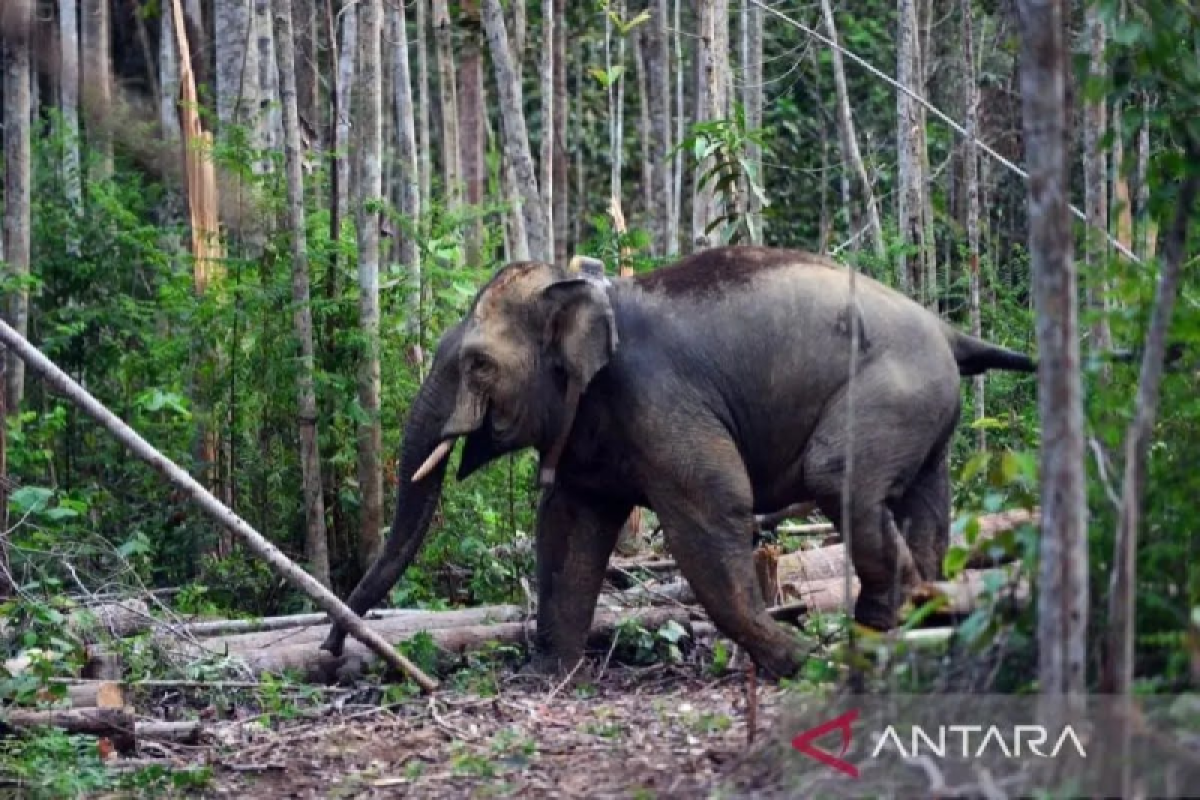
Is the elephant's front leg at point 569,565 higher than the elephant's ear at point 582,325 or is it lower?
lower

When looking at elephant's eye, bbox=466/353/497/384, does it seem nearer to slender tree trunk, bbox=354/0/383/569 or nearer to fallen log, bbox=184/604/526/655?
fallen log, bbox=184/604/526/655

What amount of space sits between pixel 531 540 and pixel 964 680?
5990 millimetres

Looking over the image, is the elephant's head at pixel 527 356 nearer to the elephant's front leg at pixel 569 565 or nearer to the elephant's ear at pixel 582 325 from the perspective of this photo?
the elephant's ear at pixel 582 325

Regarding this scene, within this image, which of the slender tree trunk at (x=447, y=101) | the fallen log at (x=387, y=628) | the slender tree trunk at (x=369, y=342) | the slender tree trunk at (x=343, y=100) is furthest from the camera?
the slender tree trunk at (x=447, y=101)

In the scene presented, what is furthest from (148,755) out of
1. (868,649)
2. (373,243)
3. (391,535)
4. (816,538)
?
(816,538)

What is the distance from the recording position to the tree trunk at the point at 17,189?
1438cm

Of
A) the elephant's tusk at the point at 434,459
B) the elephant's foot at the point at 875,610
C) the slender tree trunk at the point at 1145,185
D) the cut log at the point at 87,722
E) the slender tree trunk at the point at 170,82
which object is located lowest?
the cut log at the point at 87,722

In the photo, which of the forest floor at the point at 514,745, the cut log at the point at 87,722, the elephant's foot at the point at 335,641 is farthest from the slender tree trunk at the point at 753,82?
the cut log at the point at 87,722

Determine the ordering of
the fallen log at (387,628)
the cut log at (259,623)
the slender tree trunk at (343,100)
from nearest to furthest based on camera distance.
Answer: the fallen log at (387,628) < the cut log at (259,623) < the slender tree trunk at (343,100)

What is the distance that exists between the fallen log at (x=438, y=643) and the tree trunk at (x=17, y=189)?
5318 mm

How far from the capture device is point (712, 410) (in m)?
9.53

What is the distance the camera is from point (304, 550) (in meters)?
11.9

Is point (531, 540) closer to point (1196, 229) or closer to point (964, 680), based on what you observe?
point (1196, 229)

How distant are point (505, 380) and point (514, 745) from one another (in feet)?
7.58
